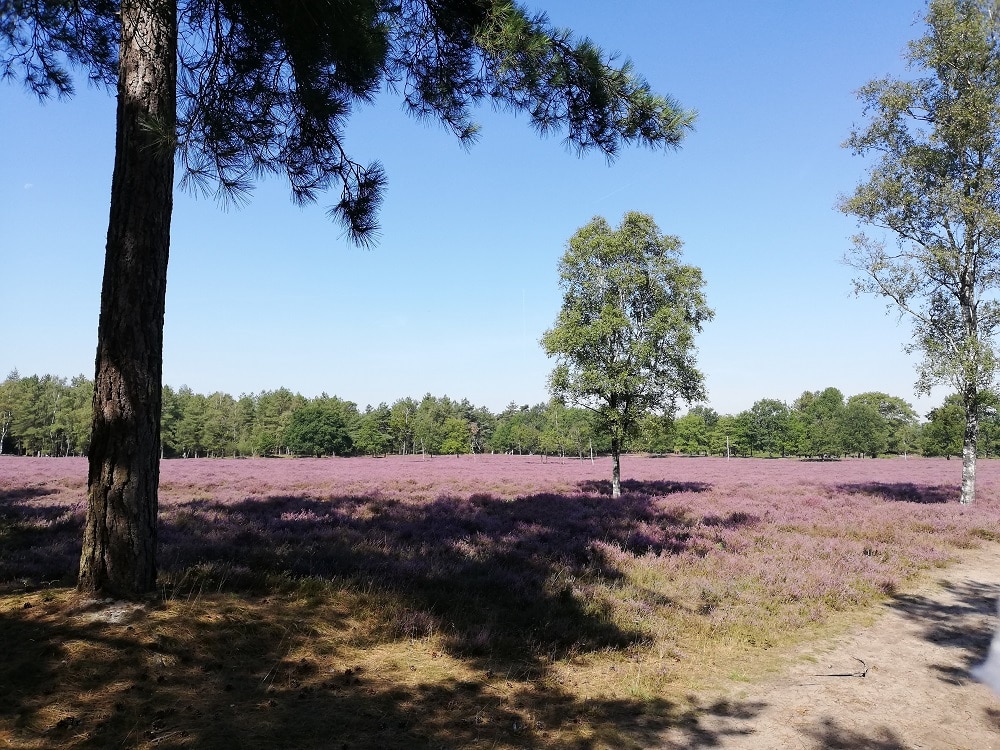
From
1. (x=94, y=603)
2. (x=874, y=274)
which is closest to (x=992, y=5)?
(x=874, y=274)

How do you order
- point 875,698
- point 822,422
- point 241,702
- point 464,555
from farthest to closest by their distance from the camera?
point 822,422, point 464,555, point 875,698, point 241,702

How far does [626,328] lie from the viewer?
20.0 metres

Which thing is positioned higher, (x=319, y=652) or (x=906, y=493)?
(x=319, y=652)

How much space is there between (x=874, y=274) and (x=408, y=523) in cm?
1873

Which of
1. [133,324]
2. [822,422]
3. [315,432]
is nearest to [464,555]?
[133,324]

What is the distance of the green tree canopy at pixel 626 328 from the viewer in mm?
19622

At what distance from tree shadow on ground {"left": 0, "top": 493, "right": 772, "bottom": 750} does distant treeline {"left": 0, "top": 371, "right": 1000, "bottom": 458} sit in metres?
53.5

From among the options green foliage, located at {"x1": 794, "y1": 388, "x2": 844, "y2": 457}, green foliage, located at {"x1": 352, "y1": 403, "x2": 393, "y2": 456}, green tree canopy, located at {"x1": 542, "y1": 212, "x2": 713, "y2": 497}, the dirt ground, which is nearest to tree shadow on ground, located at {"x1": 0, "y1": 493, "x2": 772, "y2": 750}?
the dirt ground

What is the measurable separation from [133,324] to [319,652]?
3.79 m

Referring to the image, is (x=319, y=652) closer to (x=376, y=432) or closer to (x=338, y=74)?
(x=338, y=74)

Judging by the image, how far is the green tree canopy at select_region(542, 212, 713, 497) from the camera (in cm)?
1962

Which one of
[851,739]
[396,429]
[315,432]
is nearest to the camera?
[851,739]

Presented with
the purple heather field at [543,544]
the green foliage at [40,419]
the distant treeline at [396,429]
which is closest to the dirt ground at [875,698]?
the purple heather field at [543,544]

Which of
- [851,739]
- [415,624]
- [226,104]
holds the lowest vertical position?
[851,739]
